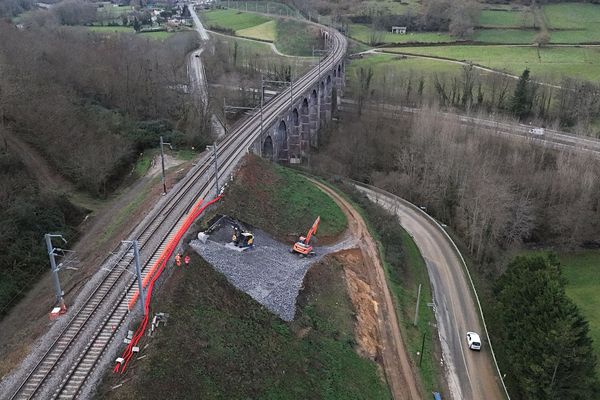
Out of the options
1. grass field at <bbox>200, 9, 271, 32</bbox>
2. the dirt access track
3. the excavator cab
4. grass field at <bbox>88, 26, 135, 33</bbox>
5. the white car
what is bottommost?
the white car

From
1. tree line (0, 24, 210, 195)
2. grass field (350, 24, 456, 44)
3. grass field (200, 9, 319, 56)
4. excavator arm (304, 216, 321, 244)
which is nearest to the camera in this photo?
excavator arm (304, 216, 321, 244)

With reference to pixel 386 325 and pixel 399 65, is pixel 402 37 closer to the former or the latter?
pixel 399 65

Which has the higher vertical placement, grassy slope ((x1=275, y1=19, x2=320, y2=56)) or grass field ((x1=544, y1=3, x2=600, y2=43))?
grass field ((x1=544, y1=3, x2=600, y2=43))

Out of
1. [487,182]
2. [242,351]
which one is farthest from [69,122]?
[487,182]

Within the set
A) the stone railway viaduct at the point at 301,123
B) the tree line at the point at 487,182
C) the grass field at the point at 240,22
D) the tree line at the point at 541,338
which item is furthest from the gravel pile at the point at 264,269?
the grass field at the point at 240,22

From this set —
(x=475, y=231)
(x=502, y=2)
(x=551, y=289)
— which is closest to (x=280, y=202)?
(x=475, y=231)

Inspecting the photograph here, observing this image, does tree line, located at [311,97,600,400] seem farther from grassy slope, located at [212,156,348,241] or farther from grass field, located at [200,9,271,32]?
grass field, located at [200,9,271,32]

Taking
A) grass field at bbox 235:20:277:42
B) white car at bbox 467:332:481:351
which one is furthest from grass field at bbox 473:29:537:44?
white car at bbox 467:332:481:351
